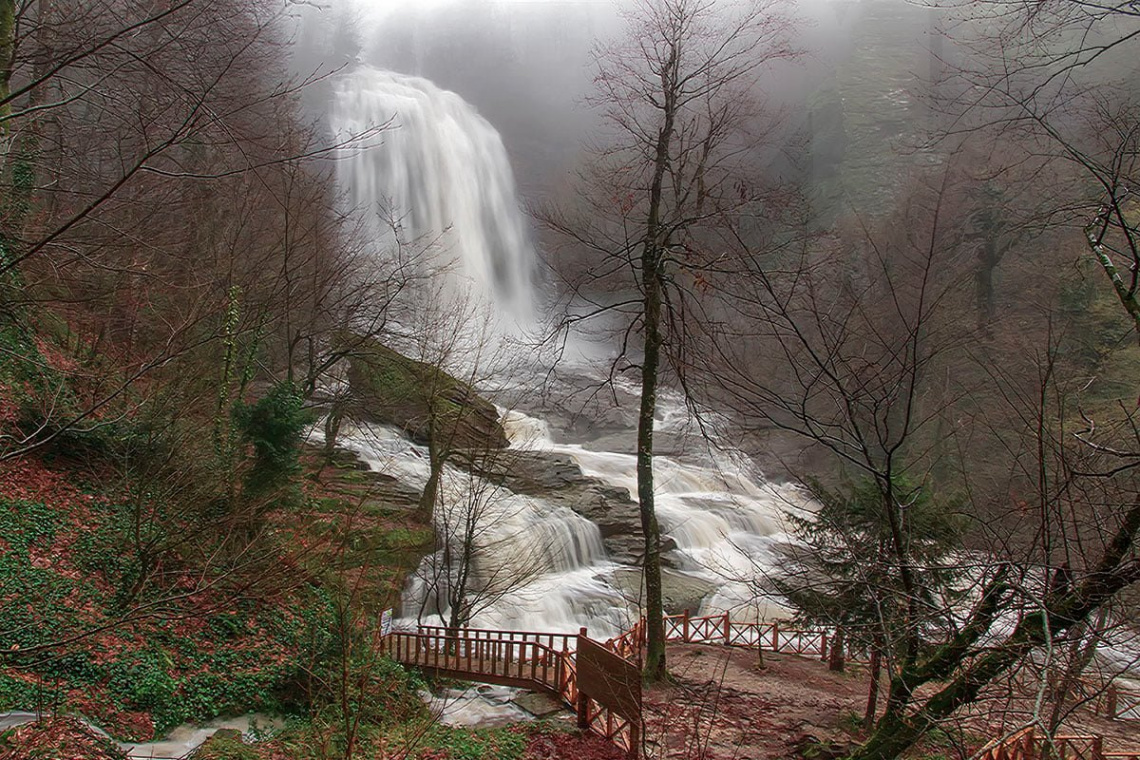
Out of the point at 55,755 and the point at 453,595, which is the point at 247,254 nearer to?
the point at 453,595

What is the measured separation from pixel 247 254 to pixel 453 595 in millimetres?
7386

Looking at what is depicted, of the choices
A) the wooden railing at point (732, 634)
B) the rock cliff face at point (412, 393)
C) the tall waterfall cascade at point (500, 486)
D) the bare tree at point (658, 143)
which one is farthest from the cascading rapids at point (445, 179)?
the bare tree at point (658, 143)

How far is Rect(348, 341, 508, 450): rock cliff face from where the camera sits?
1506 cm

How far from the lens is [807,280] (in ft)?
11.9

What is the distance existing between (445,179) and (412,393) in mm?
22330

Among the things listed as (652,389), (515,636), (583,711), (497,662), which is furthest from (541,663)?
(652,389)

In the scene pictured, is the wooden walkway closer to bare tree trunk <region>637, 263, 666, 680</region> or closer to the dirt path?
bare tree trunk <region>637, 263, 666, 680</region>

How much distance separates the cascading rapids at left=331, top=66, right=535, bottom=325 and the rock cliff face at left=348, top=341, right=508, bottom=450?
1503 cm

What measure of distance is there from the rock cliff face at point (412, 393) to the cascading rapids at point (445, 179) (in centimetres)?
A: 1503

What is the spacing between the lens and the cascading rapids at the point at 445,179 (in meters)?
33.0

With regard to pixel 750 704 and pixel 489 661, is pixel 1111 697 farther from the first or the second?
pixel 489 661

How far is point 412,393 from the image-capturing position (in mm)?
16438

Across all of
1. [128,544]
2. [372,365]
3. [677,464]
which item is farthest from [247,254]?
[677,464]

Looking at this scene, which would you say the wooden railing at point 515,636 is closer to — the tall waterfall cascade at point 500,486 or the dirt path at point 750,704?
the tall waterfall cascade at point 500,486
